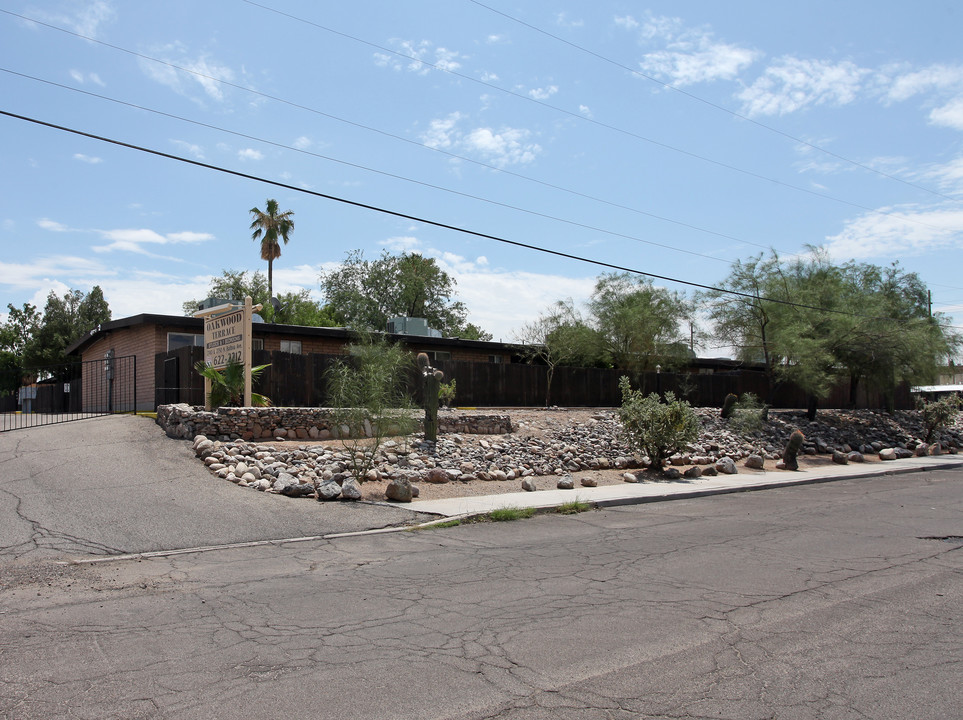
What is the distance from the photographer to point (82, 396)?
2803 cm

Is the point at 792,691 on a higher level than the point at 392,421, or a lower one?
lower

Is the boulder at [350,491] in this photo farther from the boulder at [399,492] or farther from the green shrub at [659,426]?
the green shrub at [659,426]

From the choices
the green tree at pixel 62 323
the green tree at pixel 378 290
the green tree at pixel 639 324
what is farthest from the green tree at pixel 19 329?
the green tree at pixel 639 324

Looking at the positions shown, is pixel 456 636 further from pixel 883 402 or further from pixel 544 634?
pixel 883 402

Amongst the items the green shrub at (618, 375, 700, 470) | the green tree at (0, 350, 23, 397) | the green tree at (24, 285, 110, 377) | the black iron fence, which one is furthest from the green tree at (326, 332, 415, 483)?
the green tree at (24, 285, 110, 377)

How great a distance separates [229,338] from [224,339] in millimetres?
266

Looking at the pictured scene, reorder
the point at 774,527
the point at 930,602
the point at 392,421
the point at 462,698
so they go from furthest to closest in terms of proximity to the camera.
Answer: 1. the point at 392,421
2. the point at 774,527
3. the point at 930,602
4. the point at 462,698

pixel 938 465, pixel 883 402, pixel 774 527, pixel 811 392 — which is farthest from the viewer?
pixel 883 402

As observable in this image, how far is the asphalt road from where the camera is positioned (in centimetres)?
443

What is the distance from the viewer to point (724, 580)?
7570 millimetres

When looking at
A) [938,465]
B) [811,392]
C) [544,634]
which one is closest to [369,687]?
[544,634]

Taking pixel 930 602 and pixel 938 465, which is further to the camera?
pixel 938 465

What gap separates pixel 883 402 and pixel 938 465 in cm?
1681

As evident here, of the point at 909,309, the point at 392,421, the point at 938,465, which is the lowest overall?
the point at 938,465
